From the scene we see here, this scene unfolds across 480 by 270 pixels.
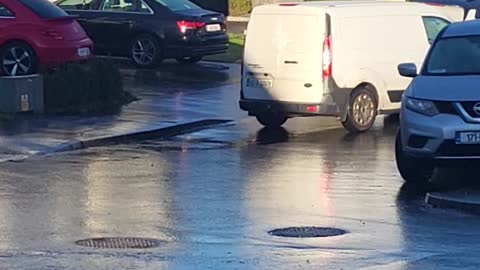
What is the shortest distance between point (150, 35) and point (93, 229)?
15.7 meters

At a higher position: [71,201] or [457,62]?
[457,62]

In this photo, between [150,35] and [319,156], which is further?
[150,35]

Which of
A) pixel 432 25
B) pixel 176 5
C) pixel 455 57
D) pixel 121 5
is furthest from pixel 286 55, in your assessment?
pixel 121 5

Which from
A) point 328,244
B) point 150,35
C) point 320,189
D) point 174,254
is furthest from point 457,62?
point 150,35

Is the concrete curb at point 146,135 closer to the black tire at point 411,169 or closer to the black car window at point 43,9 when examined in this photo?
the black tire at point 411,169

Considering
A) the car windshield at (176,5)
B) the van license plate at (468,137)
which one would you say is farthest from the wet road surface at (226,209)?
the car windshield at (176,5)

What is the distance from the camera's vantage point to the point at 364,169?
48.8 ft

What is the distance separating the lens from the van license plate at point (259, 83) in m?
18.6

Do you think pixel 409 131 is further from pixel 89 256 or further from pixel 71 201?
pixel 89 256

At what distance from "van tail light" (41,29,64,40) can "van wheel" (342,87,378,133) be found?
6003mm

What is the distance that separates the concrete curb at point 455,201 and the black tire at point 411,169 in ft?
3.24

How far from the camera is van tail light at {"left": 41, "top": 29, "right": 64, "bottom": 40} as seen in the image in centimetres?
2266

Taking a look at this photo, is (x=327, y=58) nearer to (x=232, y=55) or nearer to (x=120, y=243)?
(x=120, y=243)

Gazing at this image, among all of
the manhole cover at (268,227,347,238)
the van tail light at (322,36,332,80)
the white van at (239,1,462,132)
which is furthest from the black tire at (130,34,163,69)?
the manhole cover at (268,227,347,238)
